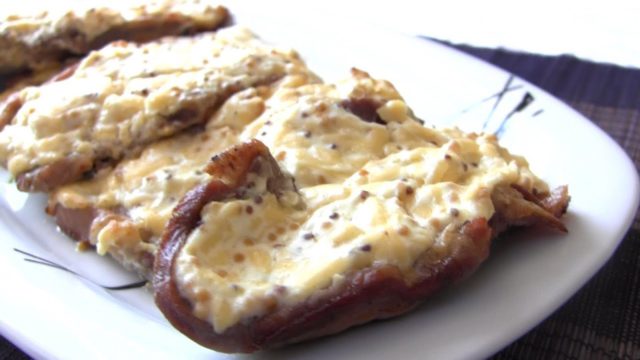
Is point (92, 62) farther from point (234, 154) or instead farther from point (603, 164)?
point (603, 164)

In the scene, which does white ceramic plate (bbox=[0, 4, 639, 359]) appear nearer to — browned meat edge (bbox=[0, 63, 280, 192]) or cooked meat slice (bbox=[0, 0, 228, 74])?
browned meat edge (bbox=[0, 63, 280, 192])

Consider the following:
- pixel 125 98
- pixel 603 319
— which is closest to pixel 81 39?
pixel 125 98

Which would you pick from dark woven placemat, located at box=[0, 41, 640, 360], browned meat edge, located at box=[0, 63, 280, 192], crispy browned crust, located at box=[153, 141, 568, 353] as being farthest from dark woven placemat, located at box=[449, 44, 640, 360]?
browned meat edge, located at box=[0, 63, 280, 192]

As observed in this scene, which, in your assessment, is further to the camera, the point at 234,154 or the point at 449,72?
the point at 449,72

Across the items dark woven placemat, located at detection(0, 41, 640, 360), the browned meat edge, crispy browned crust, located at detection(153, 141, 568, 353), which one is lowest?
dark woven placemat, located at detection(0, 41, 640, 360)

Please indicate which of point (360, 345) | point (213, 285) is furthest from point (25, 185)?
point (360, 345)

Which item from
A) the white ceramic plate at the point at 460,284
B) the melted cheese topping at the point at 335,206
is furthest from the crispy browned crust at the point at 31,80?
the melted cheese topping at the point at 335,206

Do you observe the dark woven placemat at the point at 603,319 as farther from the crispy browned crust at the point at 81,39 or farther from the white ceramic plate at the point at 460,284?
the crispy browned crust at the point at 81,39
